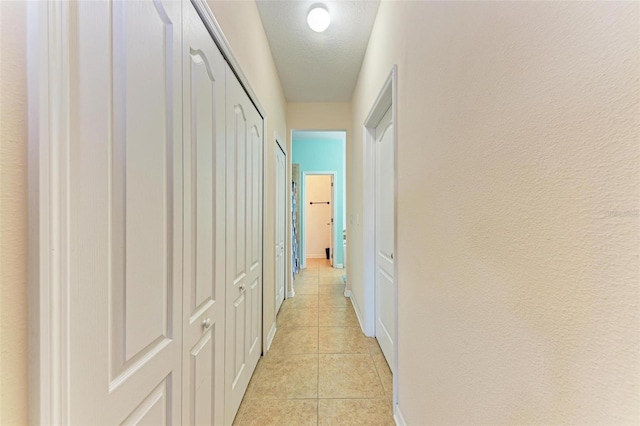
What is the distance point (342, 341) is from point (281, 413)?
97 centimetres

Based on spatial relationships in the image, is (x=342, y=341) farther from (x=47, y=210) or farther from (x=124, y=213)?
(x=47, y=210)

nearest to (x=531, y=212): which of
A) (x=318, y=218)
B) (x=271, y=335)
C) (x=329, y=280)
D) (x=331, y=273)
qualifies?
(x=271, y=335)

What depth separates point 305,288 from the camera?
413 cm

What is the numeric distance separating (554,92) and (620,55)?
0.11 metres

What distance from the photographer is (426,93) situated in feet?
3.71

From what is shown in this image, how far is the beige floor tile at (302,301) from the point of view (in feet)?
10.9

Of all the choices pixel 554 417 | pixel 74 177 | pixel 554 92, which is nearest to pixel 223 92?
pixel 74 177

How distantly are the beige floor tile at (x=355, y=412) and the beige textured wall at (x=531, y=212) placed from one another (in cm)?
51

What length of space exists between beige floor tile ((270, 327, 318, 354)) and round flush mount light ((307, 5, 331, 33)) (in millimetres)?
2694

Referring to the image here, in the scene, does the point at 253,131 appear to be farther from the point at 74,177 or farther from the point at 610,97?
the point at 610,97

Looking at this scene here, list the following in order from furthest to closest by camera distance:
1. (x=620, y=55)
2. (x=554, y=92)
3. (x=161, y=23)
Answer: (x=161, y=23) < (x=554, y=92) < (x=620, y=55)

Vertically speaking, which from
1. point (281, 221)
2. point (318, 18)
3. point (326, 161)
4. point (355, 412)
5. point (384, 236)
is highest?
point (318, 18)

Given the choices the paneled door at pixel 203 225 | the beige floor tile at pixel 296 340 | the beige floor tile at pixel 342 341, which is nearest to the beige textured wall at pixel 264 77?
the beige floor tile at pixel 296 340

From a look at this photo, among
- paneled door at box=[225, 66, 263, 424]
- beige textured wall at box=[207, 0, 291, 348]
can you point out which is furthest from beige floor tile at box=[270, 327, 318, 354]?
paneled door at box=[225, 66, 263, 424]
